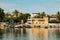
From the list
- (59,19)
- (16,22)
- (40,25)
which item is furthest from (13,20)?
(59,19)

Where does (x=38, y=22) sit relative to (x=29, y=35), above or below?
above

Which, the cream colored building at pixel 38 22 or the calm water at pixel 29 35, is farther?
the cream colored building at pixel 38 22

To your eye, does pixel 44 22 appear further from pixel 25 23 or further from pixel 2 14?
pixel 2 14

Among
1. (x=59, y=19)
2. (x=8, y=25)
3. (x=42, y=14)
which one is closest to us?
(x=8, y=25)

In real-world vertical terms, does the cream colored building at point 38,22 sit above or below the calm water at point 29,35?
above

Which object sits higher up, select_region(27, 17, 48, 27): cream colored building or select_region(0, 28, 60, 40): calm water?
select_region(27, 17, 48, 27): cream colored building

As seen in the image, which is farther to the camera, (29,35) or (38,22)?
(38,22)

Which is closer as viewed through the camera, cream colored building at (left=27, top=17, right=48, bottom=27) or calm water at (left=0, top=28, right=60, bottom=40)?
calm water at (left=0, top=28, right=60, bottom=40)

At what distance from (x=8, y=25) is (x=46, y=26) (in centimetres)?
1194

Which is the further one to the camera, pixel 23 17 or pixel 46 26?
pixel 23 17

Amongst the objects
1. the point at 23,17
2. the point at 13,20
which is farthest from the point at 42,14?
the point at 13,20

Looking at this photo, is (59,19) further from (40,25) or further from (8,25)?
(8,25)

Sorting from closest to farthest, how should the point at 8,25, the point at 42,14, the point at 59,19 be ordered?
1. the point at 8,25
2. the point at 59,19
3. the point at 42,14

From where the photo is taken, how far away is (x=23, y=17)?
95375 mm
